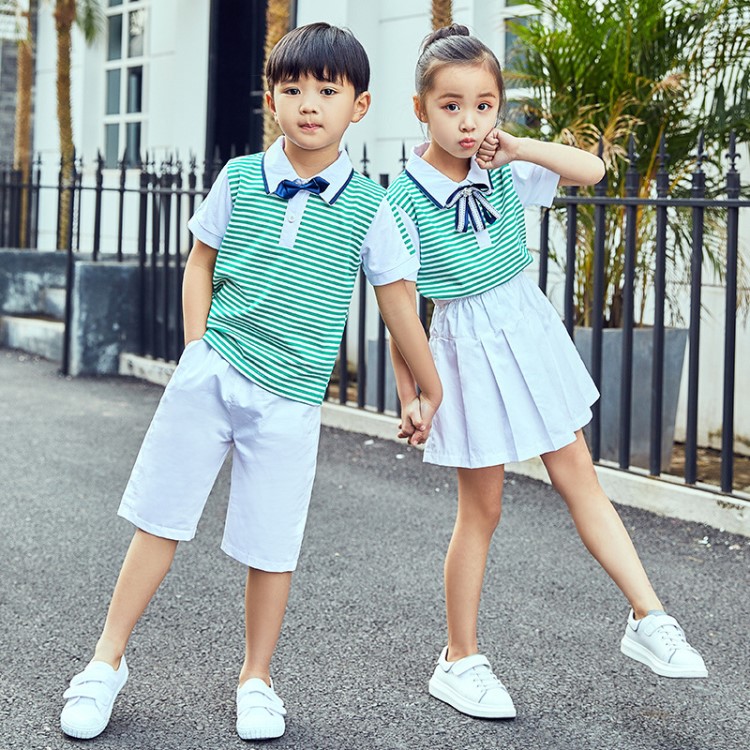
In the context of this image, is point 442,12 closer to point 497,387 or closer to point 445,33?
point 445,33

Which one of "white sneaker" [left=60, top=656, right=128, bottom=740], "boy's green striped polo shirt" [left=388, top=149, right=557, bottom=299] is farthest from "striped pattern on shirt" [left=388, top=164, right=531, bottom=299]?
"white sneaker" [left=60, top=656, right=128, bottom=740]

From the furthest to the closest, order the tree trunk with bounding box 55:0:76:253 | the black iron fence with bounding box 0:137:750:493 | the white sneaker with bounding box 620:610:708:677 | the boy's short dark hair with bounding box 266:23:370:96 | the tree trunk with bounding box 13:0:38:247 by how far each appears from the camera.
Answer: the tree trunk with bounding box 13:0:38:247 < the tree trunk with bounding box 55:0:76:253 < the black iron fence with bounding box 0:137:750:493 < the white sneaker with bounding box 620:610:708:677 < the boy's short dark hair with bounding box 266:23:370:96

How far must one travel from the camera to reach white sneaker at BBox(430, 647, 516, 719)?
2.94 meters

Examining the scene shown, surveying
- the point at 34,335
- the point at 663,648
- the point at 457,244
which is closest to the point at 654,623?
the point at 663,648

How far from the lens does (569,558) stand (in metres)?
4.43

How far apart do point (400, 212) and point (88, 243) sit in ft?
35.5

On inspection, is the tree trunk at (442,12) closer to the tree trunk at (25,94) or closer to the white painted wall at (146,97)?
the white painted wall at (146,97)

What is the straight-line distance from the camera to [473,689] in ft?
9.71

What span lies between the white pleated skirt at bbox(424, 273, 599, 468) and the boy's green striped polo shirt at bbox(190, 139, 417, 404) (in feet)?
0.93

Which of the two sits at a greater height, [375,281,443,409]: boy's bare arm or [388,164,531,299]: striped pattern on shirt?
[388,164,531,299]: striped pattern on shirt

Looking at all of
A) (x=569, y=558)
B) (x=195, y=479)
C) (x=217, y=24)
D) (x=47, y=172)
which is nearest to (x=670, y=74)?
(x=569, y=558)

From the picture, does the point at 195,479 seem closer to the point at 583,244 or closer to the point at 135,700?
the point at 135,700

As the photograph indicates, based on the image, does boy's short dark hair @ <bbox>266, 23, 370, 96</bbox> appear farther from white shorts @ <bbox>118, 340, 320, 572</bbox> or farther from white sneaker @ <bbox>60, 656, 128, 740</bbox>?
white sneaker @ <bbox>60, 656, 128, 740</bbox>

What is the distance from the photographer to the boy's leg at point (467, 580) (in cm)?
301
